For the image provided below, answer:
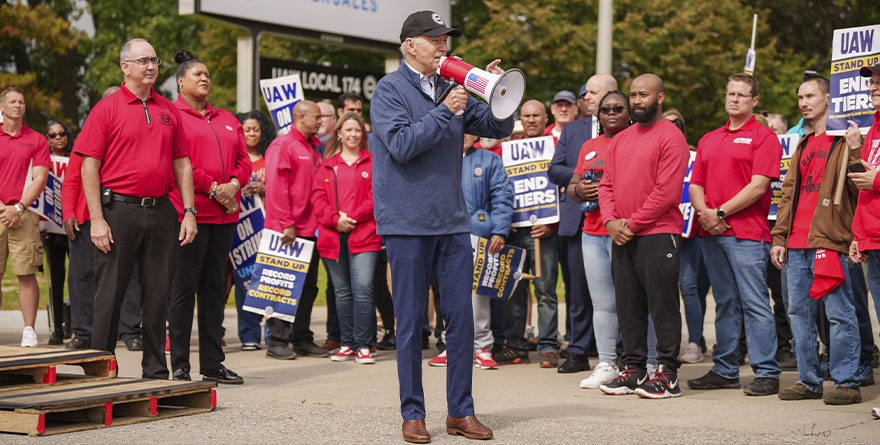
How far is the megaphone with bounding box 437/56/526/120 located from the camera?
6.13 metres

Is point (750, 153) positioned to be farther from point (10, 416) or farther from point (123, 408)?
point (10, 416)

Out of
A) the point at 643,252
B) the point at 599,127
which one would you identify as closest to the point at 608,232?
the point at 643,252

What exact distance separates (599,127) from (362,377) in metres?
2.76

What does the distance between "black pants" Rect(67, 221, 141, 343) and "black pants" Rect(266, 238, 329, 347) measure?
1.33 m

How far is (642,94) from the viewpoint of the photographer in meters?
8.18

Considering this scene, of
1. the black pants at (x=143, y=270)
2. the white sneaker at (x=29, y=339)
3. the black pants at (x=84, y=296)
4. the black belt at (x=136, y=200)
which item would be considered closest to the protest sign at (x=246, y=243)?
the black pants at (x=84, y=296)

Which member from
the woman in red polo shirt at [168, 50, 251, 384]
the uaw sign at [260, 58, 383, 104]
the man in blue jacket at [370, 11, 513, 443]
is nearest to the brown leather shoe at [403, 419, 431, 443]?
the man in blue jacket at [370, 11, 513, 443]

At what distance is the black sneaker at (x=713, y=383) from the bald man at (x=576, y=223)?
122 cm

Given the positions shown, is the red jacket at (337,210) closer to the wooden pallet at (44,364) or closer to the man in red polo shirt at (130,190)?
the man in red polo shirt at (130,190)

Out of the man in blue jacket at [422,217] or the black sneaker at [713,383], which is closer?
the man in blue jacket at [422,217]

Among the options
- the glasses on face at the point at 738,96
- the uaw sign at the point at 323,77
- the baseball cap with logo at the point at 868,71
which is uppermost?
the uaw sign at the point at 323,77

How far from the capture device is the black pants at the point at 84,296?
11.1m

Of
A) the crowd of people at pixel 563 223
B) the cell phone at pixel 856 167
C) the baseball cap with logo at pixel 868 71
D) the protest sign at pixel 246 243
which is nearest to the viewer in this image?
the crowd of people at pixel 563 223

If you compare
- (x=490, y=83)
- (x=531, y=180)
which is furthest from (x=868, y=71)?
(x=531, y=180)
